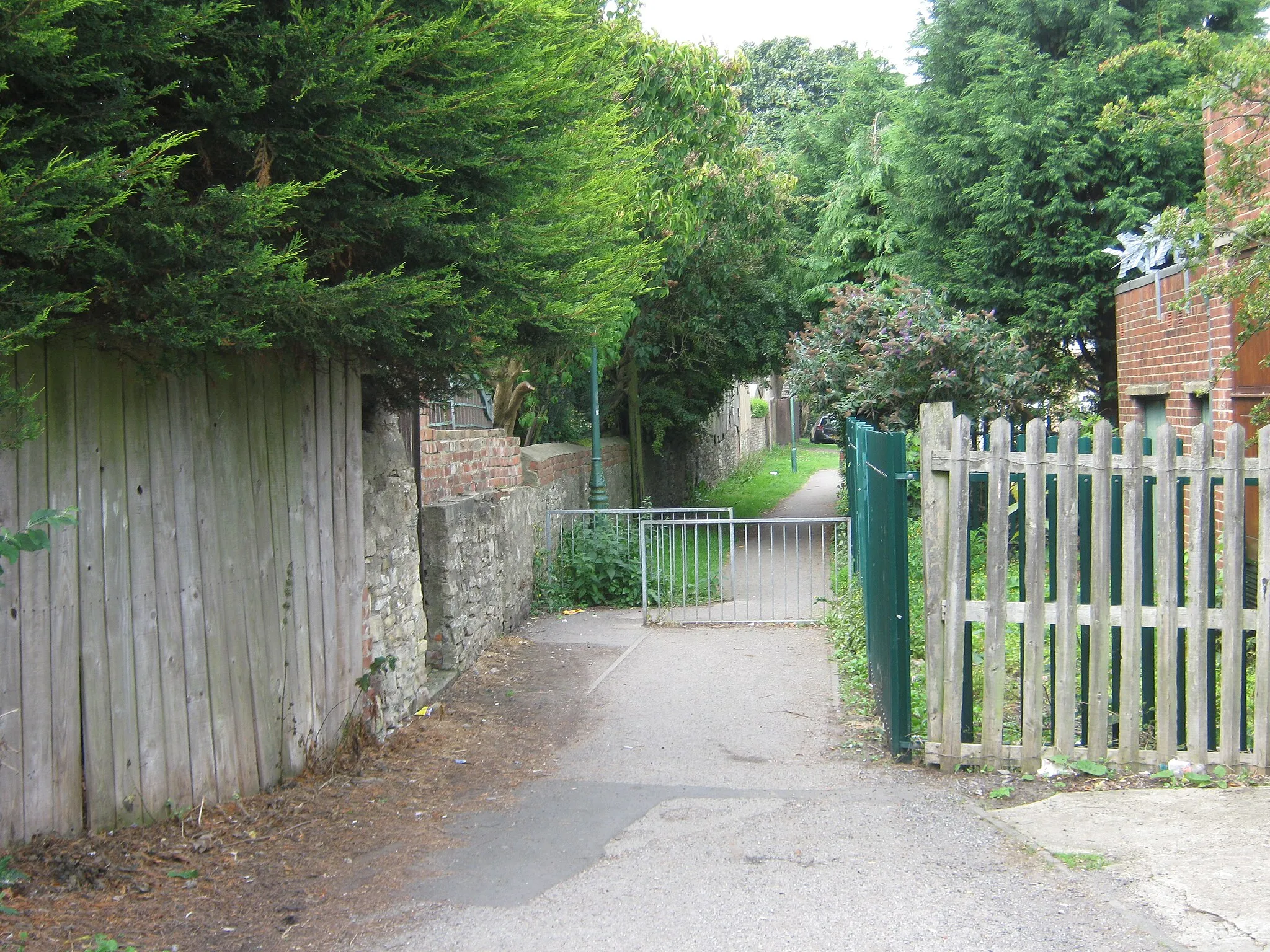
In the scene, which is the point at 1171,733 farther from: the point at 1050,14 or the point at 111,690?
the point at 1050,14

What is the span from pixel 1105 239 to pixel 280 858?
472 inches

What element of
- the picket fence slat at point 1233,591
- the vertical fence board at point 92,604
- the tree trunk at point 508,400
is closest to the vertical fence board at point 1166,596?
the picket fence slat at point 1233,591

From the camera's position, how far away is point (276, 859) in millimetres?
4523

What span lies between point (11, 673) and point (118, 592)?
540mm

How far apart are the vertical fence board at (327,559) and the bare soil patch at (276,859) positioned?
362 millimetres

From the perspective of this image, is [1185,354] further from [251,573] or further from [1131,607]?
[251,573]

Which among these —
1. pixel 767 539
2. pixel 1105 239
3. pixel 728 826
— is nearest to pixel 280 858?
pixel 728 826

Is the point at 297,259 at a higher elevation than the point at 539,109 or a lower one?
lower

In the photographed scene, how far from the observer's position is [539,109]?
514cm

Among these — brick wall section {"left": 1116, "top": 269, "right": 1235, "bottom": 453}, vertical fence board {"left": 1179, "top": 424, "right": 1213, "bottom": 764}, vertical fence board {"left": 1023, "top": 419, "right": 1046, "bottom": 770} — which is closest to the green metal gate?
vertical fence board {"left": 1023, "top": 419, "right": 1046, "bottom": 770}

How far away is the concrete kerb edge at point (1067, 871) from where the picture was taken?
3602 millimetres

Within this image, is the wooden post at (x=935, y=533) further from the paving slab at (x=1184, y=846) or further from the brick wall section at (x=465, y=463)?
the brick wall section at (x=465, y=463)

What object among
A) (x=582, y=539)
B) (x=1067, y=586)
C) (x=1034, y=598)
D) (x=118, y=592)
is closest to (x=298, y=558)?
(x=118, y=592)

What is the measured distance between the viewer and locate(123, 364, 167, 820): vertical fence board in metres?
4.39
